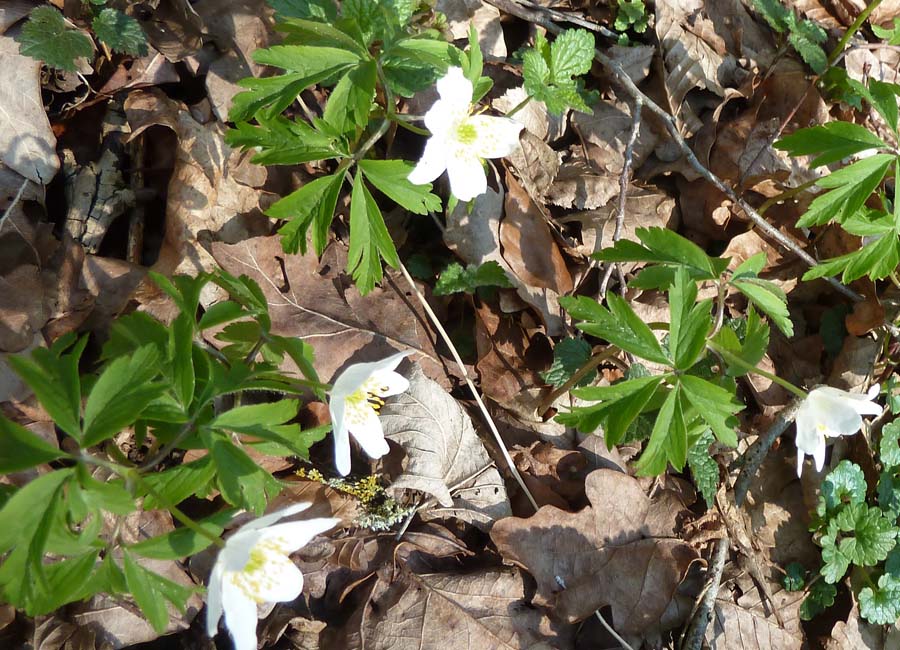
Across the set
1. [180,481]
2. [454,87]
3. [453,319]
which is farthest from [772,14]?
[180,481]

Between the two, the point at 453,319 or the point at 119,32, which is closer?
the point at 119,32

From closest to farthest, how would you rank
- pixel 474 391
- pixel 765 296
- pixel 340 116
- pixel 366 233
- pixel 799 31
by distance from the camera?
1. pixel 340 116
2. pixel 366 233
3. pixel 765 296
4. pixel 474 391
5. pixel 799 31

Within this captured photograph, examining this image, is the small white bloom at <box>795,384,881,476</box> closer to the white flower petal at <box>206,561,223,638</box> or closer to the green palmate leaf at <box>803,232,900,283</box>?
the green palmate leaf at <box>803,232,900,283</box>

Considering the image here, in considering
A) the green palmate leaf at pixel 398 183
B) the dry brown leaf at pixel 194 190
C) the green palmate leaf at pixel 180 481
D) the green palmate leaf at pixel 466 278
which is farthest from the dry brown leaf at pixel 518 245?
the green palmate leaf at pixel 180 481

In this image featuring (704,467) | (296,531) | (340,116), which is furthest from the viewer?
(704,467)

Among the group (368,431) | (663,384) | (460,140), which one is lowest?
(368,431)

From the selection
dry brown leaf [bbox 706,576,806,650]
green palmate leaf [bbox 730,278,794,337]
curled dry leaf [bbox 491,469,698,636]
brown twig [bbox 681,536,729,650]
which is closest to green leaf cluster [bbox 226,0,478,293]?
green palmate leaf [bbox 730,278,794,337]

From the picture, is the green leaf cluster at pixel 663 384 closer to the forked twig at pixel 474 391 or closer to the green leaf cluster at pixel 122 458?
the forked twig at pixel 474 391

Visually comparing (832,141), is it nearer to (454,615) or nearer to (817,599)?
(817,599)
